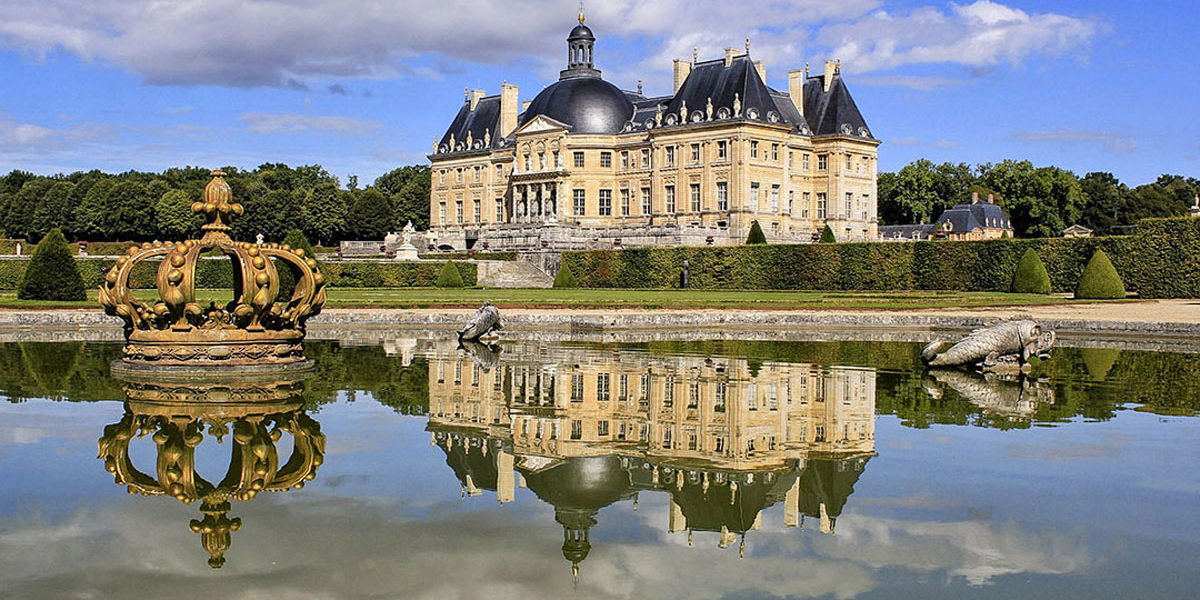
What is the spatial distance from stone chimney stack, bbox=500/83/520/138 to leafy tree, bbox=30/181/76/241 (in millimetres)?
29803

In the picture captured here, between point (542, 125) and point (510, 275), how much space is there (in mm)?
23879

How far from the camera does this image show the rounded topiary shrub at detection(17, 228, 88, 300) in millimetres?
25156

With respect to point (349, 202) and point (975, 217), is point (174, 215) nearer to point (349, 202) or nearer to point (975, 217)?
point (349, 202)

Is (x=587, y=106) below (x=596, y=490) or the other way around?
the other way around

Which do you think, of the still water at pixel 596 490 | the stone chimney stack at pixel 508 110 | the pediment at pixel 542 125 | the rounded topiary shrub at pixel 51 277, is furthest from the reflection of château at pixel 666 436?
the stone chimney stack at pixel 508 110

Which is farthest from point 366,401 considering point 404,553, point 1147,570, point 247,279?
point 1147,570

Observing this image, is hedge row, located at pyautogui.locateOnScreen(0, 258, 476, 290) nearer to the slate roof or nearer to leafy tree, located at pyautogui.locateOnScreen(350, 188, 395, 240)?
leafy tree, located at pyautogui.locateOnScreen(350, 188, 395, 240)

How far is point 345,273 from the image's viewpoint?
42312 millimetres

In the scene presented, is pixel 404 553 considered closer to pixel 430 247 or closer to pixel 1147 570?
pixel 1147 570

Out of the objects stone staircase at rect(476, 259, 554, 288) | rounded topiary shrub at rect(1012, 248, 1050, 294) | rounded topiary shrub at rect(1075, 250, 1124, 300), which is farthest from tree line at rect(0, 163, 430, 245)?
rounded topiary shrub at rect(1075, 250, 1124, 300)

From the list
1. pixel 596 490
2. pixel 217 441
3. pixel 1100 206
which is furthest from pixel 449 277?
pixel 1100 206

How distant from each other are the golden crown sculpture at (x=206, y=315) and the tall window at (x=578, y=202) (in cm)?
5342

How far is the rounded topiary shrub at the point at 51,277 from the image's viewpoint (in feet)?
82.5

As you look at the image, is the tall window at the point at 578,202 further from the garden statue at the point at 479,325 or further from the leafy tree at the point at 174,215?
the garden statue at the point at 479,325
